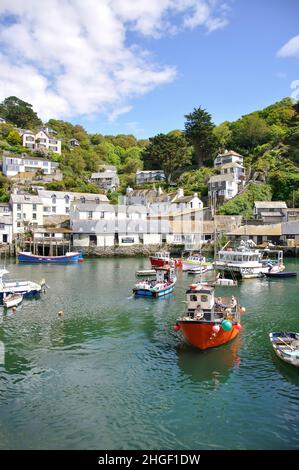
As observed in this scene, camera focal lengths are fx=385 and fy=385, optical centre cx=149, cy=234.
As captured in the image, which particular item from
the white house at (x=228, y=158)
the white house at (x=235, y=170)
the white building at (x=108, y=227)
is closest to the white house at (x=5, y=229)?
the white building at (x=108, y=227)

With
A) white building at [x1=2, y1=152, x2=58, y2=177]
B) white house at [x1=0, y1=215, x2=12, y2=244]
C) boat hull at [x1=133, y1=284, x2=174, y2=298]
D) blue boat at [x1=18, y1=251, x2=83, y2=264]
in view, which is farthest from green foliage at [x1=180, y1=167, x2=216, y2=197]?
boat hull at [x1=133, y1=284, x2=174, y2=298]

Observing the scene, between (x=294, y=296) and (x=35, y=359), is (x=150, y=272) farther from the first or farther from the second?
(x=35, y=359)

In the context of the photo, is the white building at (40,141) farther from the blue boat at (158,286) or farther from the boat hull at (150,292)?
the boat hull at (150,292)

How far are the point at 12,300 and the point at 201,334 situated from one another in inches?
711

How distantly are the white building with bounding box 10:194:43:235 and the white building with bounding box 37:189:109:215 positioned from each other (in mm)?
2488

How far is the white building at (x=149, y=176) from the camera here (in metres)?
112

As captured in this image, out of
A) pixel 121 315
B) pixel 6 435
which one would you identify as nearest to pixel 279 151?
pixel 121 315

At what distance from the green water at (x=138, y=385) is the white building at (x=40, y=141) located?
99.8m

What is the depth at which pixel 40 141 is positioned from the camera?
400 feet

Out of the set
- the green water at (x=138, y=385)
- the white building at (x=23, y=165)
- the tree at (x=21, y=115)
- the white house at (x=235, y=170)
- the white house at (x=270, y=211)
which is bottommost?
the green water at (x=138, y=385)

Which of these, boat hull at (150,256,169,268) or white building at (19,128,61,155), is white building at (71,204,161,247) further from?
white building at (19,128,61,155)

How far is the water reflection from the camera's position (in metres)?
17.9

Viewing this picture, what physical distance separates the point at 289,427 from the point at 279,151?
94225mm

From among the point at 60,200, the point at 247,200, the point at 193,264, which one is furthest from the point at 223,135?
the point at 193,264
